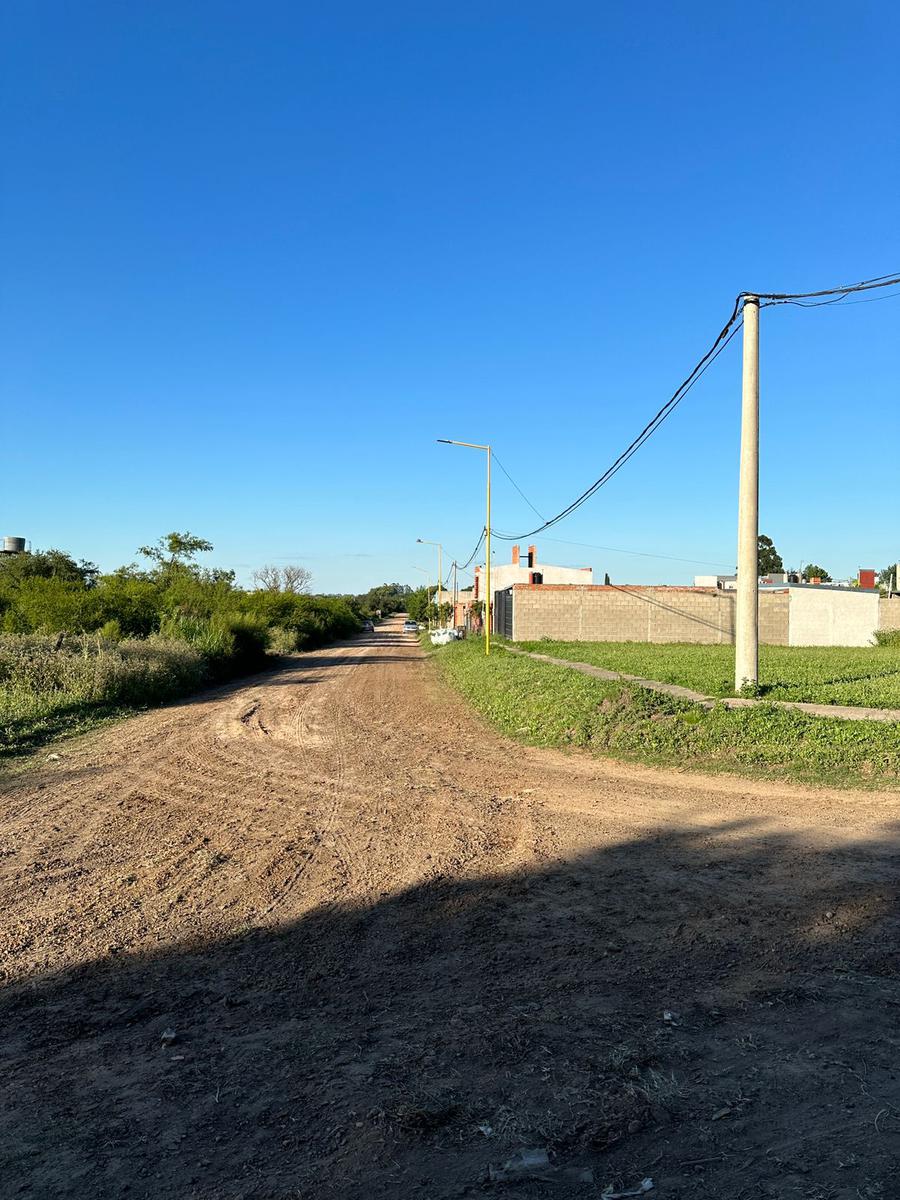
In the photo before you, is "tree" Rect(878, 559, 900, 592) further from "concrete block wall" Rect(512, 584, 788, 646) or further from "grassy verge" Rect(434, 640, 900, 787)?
"grassy verge" Rect(434, 640, 900, 787)

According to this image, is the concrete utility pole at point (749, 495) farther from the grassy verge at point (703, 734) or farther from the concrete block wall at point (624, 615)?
the concrete block wall at point (624, 615)

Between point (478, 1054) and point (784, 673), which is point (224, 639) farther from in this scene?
point (478, 1054)

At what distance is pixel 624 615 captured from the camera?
39562 mm

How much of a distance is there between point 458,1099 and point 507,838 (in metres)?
4.00

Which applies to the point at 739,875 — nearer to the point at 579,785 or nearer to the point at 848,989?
the point at 848,989

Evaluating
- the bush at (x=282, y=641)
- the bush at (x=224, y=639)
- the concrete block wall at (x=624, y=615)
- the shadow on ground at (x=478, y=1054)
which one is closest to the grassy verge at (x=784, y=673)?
the concrete block wall at (x=624, y=615)

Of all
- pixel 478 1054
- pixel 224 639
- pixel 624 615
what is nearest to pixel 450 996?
pixel 478 1054

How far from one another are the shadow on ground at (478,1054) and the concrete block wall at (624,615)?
110 ft

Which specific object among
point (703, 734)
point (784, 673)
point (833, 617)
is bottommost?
point (703, 734)

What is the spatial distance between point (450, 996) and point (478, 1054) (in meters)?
0.63

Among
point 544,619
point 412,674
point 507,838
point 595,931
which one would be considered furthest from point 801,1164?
point 544,619

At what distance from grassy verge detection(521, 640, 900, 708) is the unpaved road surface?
18.7 feet

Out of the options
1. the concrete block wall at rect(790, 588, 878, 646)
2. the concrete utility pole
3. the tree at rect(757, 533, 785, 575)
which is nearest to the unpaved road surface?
the concrete utility pole

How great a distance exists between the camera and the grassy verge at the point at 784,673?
14.1 meters
